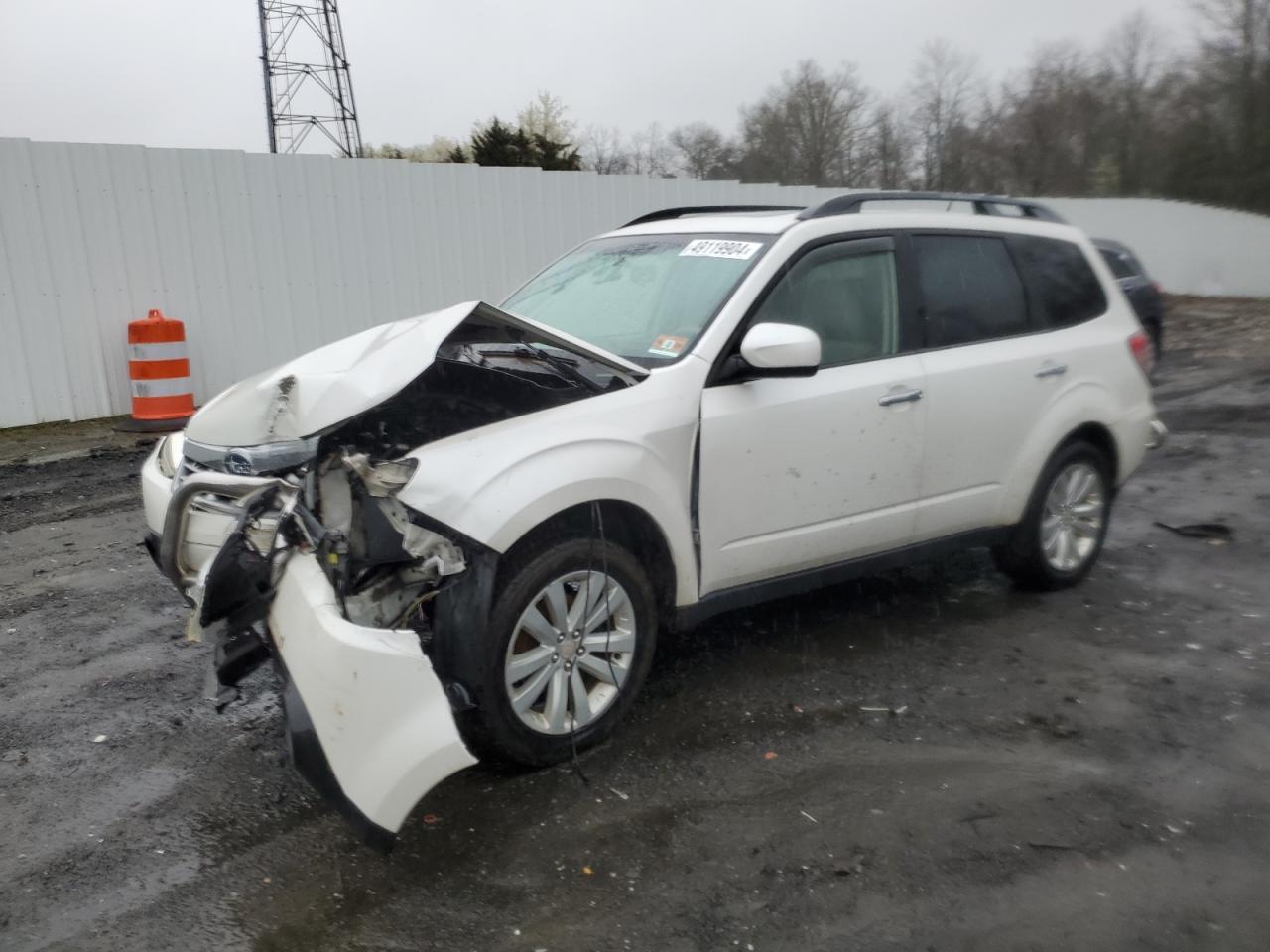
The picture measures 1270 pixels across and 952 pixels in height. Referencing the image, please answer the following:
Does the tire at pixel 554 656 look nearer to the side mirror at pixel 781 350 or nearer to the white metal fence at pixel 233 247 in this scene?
the side mirror at pixel 781 350

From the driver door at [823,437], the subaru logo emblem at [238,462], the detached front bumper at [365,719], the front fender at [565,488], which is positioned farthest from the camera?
the driver door at [823,437]

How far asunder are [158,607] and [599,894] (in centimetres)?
329

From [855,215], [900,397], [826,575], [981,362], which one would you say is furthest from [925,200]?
[826,575]

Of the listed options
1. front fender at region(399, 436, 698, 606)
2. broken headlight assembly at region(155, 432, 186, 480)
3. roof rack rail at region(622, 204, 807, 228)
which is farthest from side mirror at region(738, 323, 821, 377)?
broken headlight assembly at region(155, 432, 186, 480)

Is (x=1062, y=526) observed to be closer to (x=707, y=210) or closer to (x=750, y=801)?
(x=707, y=210)

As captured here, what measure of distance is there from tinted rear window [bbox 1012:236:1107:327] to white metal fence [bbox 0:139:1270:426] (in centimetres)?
846

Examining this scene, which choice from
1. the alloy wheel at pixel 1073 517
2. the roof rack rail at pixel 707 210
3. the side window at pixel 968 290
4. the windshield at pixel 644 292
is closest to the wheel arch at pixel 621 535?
the windshield at pixel 644 292

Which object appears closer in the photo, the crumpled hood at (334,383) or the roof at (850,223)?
the crumpled hood at (334,383)

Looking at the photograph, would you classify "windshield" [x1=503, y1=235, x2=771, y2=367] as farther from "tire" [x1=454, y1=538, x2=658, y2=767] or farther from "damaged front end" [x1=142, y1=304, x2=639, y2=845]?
"tire" [x1=454, y1=538, x2=658, y2=767]

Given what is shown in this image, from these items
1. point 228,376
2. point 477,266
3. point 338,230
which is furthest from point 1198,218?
point 228,376

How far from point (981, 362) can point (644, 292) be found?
1615 mm

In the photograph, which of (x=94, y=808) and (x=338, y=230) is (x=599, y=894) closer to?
(x=94, y=808)

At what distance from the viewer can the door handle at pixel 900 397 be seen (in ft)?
14.3

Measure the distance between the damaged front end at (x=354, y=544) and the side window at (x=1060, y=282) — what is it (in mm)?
2515
